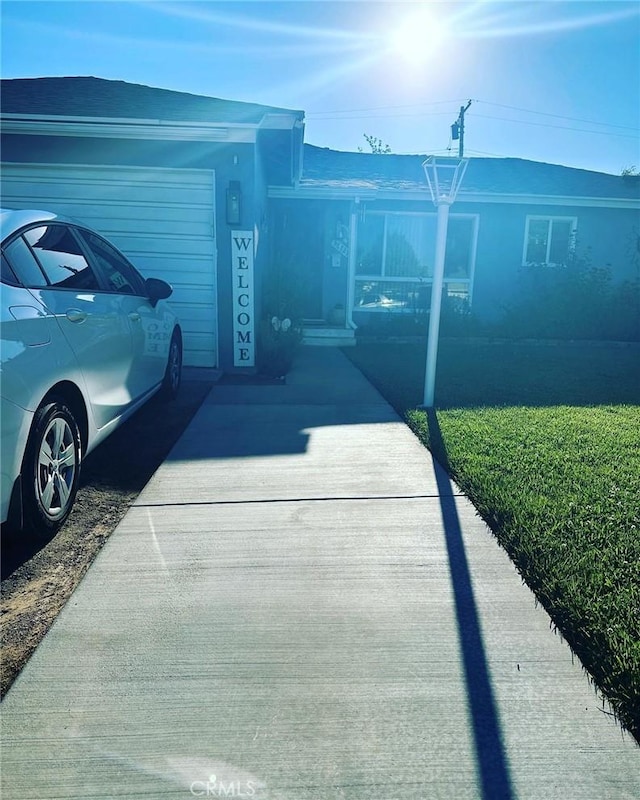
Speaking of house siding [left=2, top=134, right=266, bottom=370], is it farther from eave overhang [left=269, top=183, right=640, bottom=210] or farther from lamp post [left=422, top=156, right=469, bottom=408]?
eave overhang [left=269, top=183, right=640, bottom=210]

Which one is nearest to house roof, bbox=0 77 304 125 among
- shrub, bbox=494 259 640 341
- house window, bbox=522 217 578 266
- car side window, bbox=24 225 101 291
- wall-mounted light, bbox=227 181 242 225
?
wall-mounted light, bbox=227 181 242 225

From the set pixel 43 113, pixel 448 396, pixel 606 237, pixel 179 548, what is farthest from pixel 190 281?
pixel 606 237

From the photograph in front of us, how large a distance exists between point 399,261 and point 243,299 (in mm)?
6143

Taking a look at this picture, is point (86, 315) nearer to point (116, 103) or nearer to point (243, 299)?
point (243, 299)

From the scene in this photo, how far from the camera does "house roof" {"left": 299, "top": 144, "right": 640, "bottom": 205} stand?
11906 millimetres

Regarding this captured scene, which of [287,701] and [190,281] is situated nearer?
[287,701]

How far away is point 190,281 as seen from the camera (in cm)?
773

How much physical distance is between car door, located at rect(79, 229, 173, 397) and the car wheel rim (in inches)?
49.9

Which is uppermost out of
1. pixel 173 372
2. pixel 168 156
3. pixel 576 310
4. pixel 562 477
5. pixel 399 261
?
pixel 168 156

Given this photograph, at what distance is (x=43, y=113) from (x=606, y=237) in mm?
12105

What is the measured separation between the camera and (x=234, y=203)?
24.0ft

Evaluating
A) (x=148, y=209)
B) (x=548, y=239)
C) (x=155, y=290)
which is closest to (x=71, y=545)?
(x=155, y=290)

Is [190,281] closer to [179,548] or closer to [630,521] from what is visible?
[179,548]

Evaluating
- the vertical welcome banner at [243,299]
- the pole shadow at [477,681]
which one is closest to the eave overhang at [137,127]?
the vertical welcome banner at [243,299]
